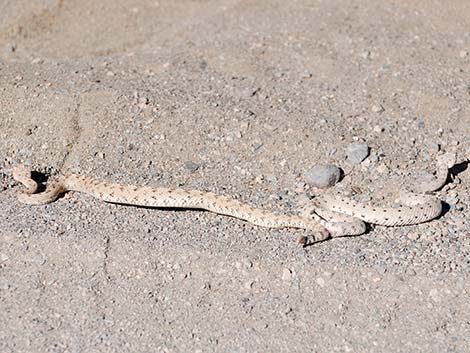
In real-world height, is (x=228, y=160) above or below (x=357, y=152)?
below

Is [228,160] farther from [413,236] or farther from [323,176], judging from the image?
[413,236]

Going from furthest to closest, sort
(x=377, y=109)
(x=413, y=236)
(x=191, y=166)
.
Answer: (x=377, y=109)
(x=191, y=166)
(x=413, y=236)

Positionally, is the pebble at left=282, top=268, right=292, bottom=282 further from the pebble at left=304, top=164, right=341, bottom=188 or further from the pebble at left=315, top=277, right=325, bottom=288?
the pebble at left=304, top=164, right=341, bottom=188

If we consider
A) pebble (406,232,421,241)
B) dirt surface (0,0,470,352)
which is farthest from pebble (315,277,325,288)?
pebble (406,232,421,241)

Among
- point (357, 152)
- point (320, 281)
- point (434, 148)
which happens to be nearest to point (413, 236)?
point (320, 281)

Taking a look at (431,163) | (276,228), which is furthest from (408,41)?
(276,228)

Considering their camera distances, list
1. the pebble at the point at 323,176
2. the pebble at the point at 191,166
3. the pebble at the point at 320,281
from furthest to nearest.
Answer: the pebble at the point at 191,166 < the pebble at the point at 323,176 < the pebble at the point at 320,281

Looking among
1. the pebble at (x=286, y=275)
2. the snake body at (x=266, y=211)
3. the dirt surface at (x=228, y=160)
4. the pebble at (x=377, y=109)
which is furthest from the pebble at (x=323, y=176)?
the pebble at (x=286, y=275)

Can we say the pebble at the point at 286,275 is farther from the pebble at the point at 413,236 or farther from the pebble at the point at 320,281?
the pebble at the point at 413,236
